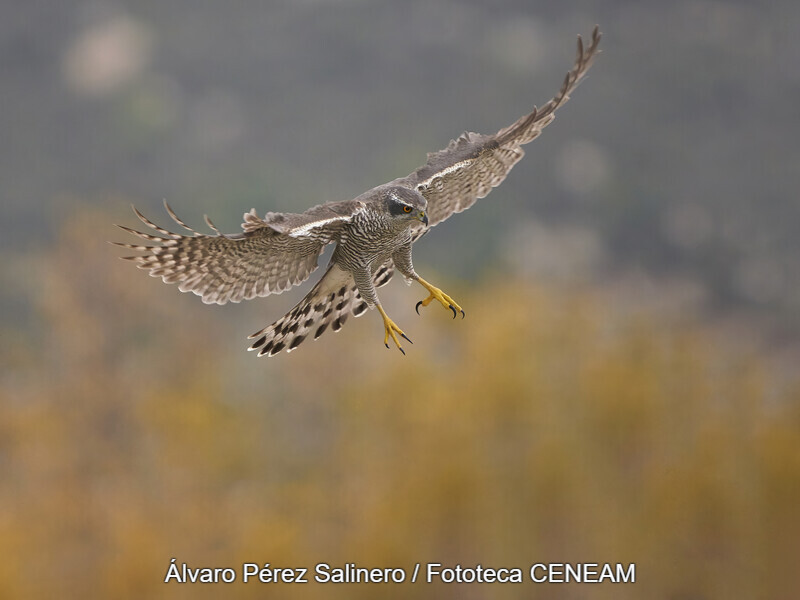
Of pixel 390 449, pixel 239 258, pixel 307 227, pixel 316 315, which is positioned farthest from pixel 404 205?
pixel 390 449

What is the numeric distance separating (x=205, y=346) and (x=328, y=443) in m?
5.10

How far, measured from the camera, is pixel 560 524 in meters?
19.4

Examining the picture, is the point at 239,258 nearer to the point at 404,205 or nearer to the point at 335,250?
the point at 335,250

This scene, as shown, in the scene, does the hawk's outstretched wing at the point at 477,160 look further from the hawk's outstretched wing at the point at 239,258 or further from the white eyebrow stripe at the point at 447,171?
the hawk's outstretched wing at the point at 239,258

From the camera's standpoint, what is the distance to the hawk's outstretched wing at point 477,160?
4137 millimetres

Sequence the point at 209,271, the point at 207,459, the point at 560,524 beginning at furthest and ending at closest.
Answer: the point at 207,459 < the point at 560,524 < the point at 209,271

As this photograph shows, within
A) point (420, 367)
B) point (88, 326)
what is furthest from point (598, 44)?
point (88, 326)

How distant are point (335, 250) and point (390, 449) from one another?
1825 cm

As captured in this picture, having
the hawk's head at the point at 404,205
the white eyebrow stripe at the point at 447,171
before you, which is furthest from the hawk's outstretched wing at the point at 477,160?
the hawk's head at the point at 404,205

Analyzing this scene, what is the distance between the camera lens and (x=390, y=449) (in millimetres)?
22047

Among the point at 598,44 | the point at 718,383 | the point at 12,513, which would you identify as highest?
the point at 718,383

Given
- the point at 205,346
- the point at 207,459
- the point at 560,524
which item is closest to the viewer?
the point at 560,524

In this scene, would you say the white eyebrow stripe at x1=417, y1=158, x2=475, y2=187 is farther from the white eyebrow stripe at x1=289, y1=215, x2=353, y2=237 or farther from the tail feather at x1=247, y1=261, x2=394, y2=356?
the white eyebrow stripe at x1=289, y1=215, x2=353, y2=237

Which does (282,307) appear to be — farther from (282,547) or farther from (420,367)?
(282,547)
